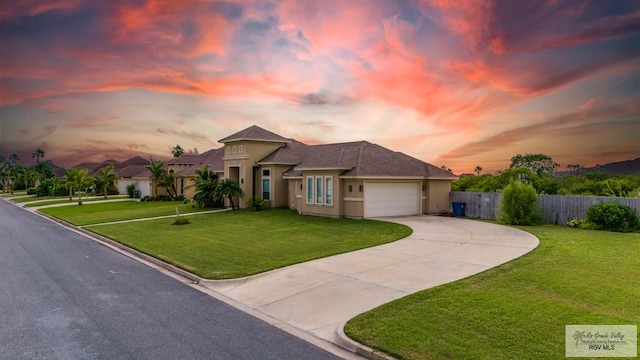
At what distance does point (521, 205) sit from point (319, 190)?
1209 centimetres

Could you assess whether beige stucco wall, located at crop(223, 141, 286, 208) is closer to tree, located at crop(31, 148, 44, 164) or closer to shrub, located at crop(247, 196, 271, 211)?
shrub, located at crop(247, 196, 271, 211)

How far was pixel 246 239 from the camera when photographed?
1730cm

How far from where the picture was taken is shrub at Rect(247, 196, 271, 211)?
29.8 meters

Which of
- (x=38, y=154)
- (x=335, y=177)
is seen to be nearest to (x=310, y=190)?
(x=335, y=177)

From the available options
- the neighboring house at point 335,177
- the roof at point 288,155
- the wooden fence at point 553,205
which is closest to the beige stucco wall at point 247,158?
the neighboring house at point 335,177

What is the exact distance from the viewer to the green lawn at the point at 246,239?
41.8 ft

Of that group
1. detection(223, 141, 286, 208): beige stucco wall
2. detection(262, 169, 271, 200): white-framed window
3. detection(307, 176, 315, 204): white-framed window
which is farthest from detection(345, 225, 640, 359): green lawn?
detection(223, 141, 286, 208): beige stucco wall

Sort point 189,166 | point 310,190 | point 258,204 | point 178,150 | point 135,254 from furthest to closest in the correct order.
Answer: point 178,150, point 189,166, point 258,204, point 310,190, point 135,254

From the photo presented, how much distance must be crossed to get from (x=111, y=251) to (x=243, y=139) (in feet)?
54.2

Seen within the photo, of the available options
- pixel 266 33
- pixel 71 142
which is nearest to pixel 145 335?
pixel 266 33

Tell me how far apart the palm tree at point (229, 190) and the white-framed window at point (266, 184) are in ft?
5.92

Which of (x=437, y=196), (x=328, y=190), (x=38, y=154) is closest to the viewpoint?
(x=328, y=190)

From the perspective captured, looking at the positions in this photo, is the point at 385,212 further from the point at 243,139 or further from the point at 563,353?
the point at 563,353

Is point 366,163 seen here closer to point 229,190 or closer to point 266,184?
point 266,184
